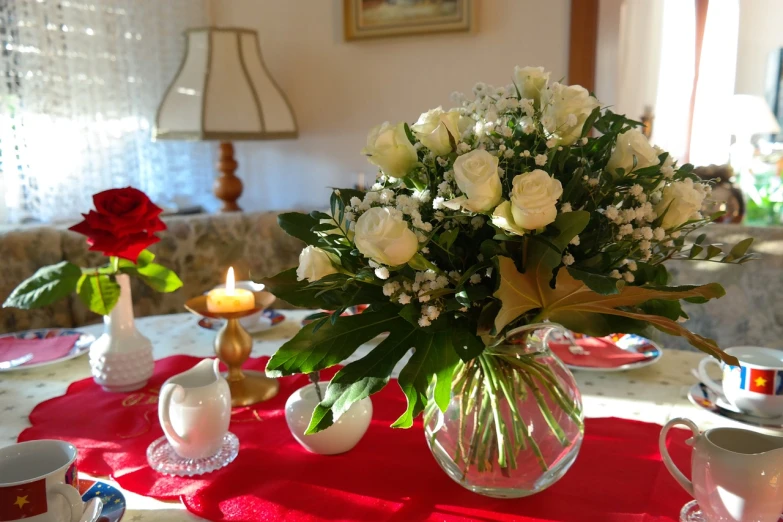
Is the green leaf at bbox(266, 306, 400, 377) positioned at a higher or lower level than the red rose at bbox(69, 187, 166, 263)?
lower

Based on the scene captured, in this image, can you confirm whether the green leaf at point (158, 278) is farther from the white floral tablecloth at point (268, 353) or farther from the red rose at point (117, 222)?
the white floral tablecloth at point (268, 353)

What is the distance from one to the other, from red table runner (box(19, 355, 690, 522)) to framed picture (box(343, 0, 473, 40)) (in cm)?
166

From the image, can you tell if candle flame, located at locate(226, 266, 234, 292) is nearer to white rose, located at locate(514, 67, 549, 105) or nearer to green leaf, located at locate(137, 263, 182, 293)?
green leaf, located at locate(137, 263, 182, 293)

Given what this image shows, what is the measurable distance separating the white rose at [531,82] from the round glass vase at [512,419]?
240mm

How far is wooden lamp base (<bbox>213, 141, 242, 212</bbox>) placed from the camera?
2385 mm

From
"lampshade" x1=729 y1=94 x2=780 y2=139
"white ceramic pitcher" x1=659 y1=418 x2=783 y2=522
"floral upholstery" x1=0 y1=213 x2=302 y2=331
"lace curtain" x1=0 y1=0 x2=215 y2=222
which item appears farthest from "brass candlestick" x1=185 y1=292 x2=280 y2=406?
"lampshade" x1=729 y1=94 x2=780 y2=139

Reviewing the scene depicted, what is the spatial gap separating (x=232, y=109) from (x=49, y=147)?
578mm

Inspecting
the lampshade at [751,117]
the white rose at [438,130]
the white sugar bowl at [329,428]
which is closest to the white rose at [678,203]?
the white rose at [438,130]

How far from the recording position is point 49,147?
6.79ft

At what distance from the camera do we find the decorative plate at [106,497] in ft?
2.17

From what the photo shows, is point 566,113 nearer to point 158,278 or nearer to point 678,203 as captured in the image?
point 678,203

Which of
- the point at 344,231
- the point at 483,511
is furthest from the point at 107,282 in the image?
the point at 483,511

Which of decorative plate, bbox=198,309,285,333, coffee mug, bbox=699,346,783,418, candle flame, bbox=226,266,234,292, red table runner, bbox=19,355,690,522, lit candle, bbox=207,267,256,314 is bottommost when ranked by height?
decorative plate, bbox=198,309,285,333

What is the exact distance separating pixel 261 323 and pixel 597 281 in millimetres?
935
